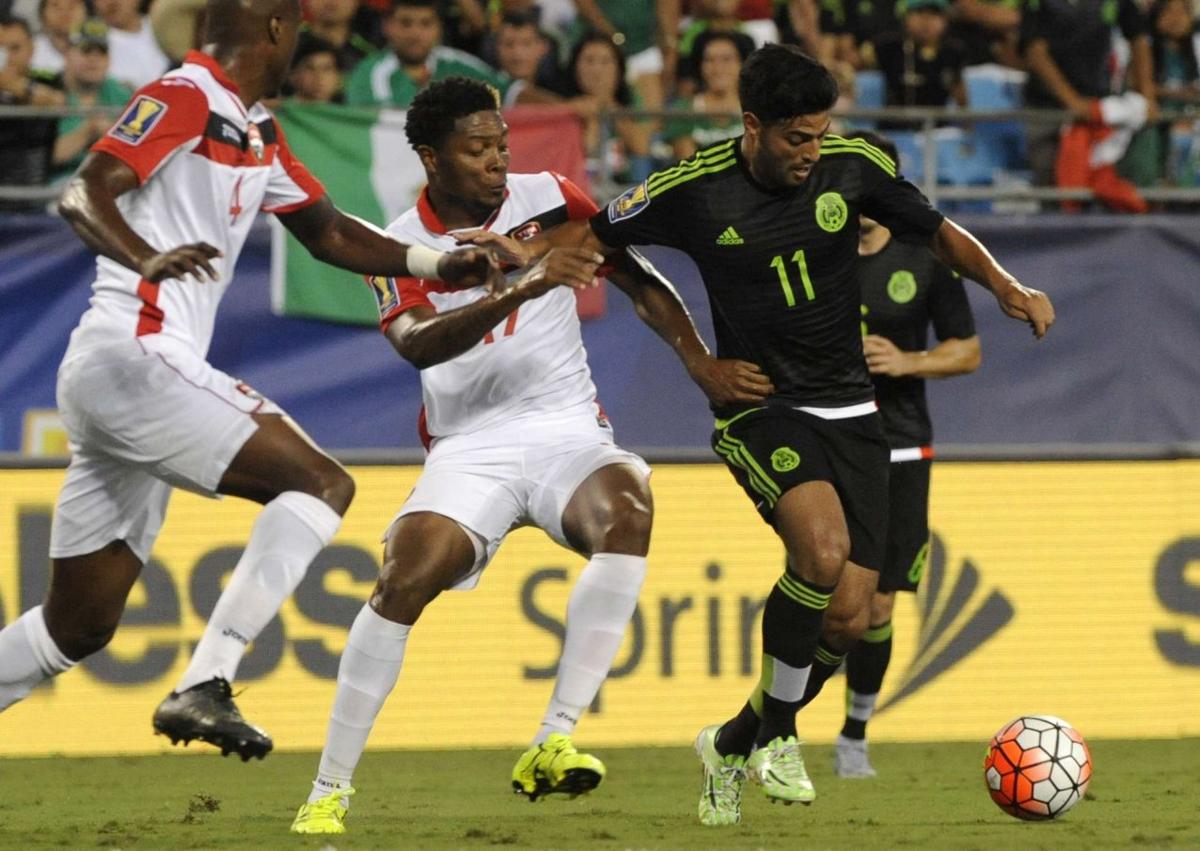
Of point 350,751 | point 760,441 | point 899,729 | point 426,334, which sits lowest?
point 899,729

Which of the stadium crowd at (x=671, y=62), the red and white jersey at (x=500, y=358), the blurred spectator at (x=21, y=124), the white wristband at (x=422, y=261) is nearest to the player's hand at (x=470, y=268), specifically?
the white wristband at (x=422, y=261)

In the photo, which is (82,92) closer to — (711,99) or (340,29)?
(340,29)

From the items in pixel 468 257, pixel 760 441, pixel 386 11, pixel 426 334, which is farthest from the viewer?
pixel 386 11

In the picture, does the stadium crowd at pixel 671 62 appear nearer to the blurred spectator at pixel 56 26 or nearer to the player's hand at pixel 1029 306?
the blurred spectator at pixel 56 26

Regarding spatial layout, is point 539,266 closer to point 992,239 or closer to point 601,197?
point 601,197

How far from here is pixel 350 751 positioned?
646 cm

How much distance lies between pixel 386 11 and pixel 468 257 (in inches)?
286

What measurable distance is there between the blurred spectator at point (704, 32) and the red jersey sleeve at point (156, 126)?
23.0 feet

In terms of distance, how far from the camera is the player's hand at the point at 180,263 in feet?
17.7

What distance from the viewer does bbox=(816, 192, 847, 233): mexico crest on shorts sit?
6.84 m

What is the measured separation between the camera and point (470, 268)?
6.02m

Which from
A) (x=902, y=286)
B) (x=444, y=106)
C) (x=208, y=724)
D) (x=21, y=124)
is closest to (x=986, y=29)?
(x=902, y=286)

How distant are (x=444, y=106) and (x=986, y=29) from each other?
7.72 meters

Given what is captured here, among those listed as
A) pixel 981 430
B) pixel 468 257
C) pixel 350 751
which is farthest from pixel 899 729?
pixel 468 257
